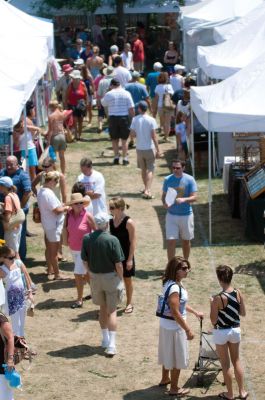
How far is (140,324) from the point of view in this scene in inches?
409

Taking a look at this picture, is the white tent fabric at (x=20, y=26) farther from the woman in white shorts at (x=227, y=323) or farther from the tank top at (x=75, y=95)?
the woman in white shorts at (x=227, y=323)

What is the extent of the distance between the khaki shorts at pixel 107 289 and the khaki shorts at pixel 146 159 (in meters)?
6.22

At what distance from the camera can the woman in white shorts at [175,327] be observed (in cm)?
835

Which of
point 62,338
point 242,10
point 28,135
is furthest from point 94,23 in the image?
point 62,338

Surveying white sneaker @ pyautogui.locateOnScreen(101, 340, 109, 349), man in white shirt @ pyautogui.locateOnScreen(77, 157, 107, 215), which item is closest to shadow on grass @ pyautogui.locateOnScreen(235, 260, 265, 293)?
man in white shirt @ pyautogui.locateOnScreen(77, 157, 107, 215)

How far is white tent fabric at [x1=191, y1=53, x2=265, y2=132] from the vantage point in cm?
1255

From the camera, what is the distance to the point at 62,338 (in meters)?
10.1

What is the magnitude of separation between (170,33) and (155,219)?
18125 mm

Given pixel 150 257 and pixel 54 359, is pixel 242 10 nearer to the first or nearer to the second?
pixel 150 257

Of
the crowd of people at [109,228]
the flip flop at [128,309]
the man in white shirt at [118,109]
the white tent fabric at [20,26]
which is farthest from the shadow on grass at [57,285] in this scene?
the man in white shirt at [118,109]

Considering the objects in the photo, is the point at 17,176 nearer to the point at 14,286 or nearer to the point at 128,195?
the point at 14,286

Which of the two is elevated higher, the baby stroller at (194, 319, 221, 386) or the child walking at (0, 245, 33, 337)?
the child walking at (0, 245, 33, 337)

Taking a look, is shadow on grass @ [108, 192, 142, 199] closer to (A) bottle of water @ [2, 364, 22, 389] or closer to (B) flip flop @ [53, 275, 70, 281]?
(B) flip flop @ [53, 275, 70, 281]

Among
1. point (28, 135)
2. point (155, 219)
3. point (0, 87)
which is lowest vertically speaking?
point (155, 219)
